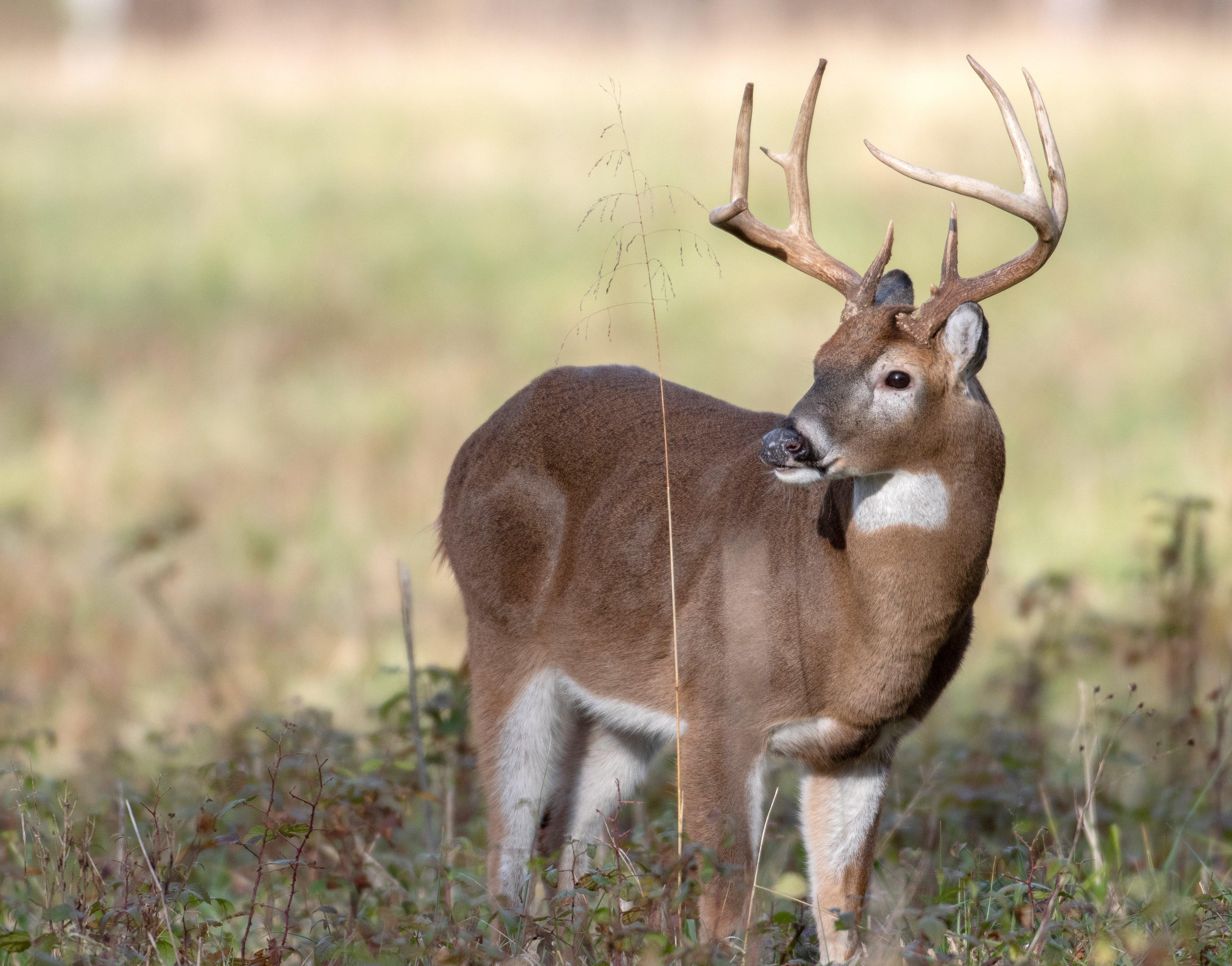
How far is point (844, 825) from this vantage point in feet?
13.8

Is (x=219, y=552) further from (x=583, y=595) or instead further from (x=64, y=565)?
(x=583, y=595)

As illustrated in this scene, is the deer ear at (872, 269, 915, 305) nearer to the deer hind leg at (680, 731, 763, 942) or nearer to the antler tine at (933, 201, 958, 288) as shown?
the antler tine at (933, 201, 958, 288)

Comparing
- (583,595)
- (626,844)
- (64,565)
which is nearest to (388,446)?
(64,565)

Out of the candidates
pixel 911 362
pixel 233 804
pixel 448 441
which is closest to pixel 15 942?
pixel 233 804

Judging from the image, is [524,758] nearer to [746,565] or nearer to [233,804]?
[746,565]

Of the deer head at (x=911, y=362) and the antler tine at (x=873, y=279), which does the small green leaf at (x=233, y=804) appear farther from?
the antler tine at (x=873, y=279)

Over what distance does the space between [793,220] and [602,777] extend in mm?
1953

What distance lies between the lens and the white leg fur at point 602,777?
4906 millimetres

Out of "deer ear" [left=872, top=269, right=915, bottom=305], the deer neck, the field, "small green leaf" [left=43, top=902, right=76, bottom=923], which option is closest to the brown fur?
the deer neck

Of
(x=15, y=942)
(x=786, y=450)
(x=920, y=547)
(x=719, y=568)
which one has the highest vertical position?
(x=786, y=450)

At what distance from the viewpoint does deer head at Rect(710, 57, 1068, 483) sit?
3613mm

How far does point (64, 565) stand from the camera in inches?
345

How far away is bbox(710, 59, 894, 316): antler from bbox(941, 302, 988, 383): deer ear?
349mm

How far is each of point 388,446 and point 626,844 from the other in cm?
733
